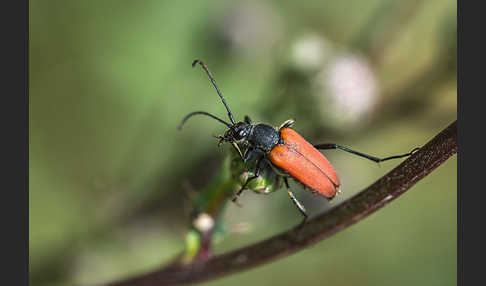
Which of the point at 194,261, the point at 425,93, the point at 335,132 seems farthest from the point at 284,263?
the point at 194,261

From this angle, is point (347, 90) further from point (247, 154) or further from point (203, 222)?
point (203, 222)

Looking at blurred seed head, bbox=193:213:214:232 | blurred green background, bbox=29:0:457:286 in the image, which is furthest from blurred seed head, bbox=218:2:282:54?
blurred seed head, bbox=193:213:214:232

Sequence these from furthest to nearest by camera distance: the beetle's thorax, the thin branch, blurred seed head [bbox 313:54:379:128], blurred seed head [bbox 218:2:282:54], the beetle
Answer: blurred seed head [bbox 218:2:282:54] < blurred seed head [bbox 313:54:379:128] < the beetle's thorax < the beetle < the thin branch

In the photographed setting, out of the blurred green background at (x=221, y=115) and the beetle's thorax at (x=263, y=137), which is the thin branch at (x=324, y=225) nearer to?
the beetle's thorax at (x=263, y=137)

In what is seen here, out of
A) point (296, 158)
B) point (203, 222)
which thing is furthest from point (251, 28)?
point (203, 222)

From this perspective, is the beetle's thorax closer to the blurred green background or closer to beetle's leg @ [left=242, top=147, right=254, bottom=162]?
beetle's leg @ [left=242, top=147, right=254, bottom=162]

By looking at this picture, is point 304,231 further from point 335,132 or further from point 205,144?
point 205,144
